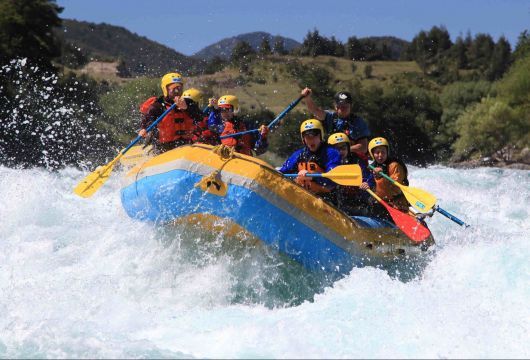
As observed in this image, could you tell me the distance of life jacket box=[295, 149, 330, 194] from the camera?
716 cm

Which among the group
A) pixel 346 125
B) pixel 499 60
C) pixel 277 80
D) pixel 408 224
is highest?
pixel 499 60

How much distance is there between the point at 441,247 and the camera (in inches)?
333

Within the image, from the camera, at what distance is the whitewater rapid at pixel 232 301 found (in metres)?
5.15

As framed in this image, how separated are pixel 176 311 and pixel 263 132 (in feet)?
10.1

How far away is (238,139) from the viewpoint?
8.98 meters

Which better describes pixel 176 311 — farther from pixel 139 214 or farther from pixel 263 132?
pixel 263 132

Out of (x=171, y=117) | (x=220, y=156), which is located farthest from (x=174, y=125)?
(x=220, y=156)

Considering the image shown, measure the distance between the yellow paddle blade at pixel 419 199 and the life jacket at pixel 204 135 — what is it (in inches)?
91.7

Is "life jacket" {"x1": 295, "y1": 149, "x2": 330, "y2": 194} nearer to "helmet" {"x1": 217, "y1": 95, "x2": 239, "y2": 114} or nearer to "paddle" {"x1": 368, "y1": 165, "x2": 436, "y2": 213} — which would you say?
"paddle" {"x1": 368, "y1": 165, "x2": 436, "y2": 213}

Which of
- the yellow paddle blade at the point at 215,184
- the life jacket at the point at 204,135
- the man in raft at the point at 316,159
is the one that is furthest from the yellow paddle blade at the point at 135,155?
the yellow paddle blade at the point at 215,184

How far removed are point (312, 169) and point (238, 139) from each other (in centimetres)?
196

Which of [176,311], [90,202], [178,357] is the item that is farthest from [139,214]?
[90,202]

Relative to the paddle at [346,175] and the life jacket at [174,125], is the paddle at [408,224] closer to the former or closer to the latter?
the paddle at [346,175]

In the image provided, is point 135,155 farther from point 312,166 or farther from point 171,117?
point 312,166
